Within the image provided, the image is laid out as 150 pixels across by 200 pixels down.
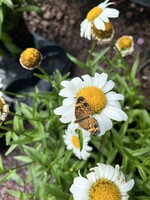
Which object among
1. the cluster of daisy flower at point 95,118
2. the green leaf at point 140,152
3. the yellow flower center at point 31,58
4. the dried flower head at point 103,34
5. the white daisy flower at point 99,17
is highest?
the white daisy flower at point 99,17

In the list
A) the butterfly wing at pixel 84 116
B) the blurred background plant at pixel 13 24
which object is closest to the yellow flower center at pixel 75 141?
the butterfly wing at pixel 84 116

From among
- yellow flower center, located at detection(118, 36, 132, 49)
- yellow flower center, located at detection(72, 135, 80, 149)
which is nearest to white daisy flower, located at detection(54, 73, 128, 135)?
yellow flower center, located at detection(72, 135, 80, 149)

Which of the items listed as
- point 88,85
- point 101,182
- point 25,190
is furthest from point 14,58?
point 101,182

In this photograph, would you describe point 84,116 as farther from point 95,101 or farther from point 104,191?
point 104,191

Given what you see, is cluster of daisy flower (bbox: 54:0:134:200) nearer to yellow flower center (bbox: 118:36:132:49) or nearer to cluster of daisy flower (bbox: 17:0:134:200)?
cluster of daisy flower (bbox: 17:0:134:200)

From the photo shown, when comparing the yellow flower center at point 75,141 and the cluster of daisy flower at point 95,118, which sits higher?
the cluster of daisy flower at point 95,118

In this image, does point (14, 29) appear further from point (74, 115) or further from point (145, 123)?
point (74, 115)

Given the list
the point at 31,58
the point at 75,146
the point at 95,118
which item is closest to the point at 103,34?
the point at 31,58

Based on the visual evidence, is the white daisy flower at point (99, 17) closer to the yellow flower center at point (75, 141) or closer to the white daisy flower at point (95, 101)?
the white daisy flower at point (95, 101)
